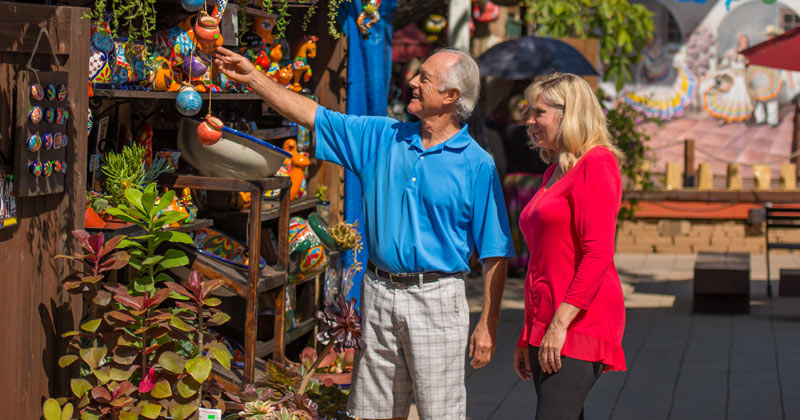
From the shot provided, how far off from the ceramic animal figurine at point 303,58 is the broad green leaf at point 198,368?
2245 millimetres

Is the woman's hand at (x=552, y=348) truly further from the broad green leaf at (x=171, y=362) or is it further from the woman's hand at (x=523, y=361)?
the broad green leaf at (x=171, y=362)

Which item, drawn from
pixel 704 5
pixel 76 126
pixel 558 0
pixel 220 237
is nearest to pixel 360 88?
pixel 220 237

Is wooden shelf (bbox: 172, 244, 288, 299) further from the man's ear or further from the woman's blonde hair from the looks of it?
the woman's blonde hair

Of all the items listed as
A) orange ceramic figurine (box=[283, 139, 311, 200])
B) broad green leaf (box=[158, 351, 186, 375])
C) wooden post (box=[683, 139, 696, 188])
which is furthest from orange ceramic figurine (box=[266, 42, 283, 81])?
wooden post (box=[683, 139, 696, 188])

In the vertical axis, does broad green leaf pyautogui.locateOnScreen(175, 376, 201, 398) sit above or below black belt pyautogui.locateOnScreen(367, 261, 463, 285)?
below

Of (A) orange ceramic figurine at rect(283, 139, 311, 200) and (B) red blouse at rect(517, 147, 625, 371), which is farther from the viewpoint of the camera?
(A) orange ceramic figurine at rect(283, 139, 311, 200)

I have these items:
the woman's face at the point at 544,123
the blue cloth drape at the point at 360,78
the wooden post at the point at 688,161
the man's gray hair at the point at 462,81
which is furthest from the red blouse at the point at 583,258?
the wooden post at the point at 688,161

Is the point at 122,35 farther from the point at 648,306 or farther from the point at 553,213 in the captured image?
the point at 648,306

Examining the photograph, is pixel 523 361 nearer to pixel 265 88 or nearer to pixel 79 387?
pixel 265 88

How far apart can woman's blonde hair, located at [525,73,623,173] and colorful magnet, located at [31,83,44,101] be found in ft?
4.89

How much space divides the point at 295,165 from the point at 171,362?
220cm

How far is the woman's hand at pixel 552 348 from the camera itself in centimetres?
309

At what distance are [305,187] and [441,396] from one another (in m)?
2.42

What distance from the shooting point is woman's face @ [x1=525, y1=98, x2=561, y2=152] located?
3213 mm
